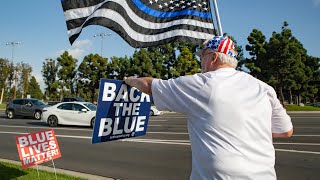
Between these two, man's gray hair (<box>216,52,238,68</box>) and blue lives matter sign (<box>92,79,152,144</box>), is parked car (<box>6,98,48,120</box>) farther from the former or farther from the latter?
man's gray hair (<box>216,52,238,68</box>)

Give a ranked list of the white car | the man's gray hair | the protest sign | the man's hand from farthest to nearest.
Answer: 1. the white car
2. the protest sign
3. the man's hand
4. the man's gray hair

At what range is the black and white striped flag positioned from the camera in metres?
3.74

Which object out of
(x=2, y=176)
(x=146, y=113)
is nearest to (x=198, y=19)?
(x=146, y=113)

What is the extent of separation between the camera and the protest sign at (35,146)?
595cm

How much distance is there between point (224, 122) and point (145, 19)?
2453 millimetres

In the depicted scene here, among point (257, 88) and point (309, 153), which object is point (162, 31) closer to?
point (257, 88)

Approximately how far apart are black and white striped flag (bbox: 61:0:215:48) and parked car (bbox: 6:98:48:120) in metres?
22.0

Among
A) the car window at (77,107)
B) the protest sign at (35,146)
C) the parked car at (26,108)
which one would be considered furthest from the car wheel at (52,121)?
the protest sign at (35,146)

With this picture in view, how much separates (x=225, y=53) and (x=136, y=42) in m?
1.91

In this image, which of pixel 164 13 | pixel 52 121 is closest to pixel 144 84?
pixel 164 13

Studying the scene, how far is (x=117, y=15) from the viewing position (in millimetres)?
3973

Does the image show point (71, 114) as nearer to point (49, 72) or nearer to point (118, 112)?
point (118, 112)

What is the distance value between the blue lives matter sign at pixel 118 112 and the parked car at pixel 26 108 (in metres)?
22.4

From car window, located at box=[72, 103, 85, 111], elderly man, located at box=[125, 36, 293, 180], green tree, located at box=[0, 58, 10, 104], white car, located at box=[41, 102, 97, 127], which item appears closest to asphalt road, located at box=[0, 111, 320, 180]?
white car, located at box=[41, 102, 97, 127]
